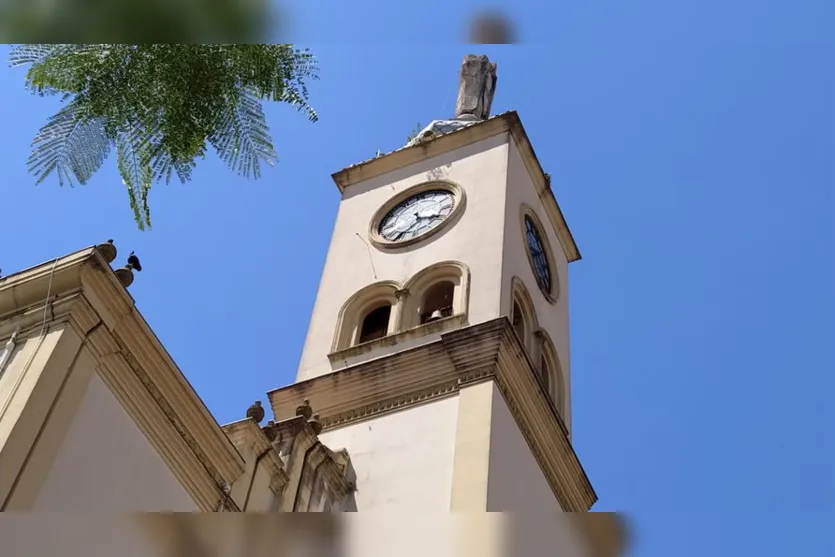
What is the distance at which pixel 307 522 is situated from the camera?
3094 millimetres

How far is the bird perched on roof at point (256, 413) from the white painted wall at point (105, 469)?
258 cm

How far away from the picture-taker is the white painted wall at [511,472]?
13930 mm

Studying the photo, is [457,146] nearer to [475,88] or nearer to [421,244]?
[421,244]

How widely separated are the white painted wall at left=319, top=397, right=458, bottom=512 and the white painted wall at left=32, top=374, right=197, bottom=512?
4213 millimetres

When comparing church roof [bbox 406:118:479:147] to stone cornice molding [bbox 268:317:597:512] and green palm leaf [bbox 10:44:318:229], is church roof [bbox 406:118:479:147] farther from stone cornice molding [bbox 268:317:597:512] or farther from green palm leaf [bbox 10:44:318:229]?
green palm leaf [bbox 10:44:318:229]

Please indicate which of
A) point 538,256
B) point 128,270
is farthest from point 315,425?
point 538,256

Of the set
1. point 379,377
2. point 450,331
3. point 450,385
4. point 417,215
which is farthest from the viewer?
point 417,215

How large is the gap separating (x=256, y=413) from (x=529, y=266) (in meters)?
8.77

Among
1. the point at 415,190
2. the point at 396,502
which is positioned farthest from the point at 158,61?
the point at 415,190

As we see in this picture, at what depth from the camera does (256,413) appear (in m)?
13.1

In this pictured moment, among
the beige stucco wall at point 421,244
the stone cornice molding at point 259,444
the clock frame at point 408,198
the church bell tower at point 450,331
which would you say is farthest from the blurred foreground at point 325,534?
the clock frame at point 408,198

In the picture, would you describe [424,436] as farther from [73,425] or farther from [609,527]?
[609,527]

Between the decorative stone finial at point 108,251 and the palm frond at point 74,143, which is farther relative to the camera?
the decorative stone finial at point 108,251
